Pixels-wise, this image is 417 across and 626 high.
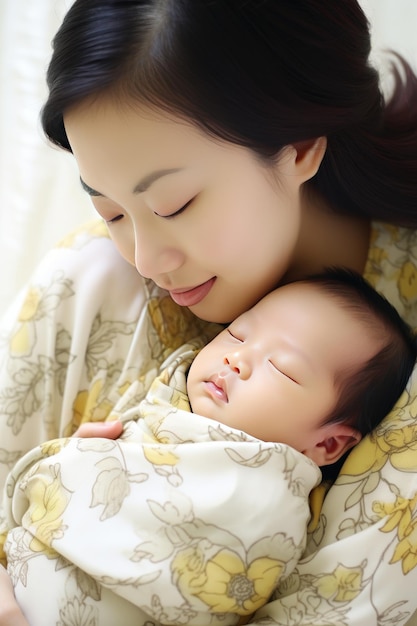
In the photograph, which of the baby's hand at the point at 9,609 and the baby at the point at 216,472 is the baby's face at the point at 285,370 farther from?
the baby's hand at the point at 9,609

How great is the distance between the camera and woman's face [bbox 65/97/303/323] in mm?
1098

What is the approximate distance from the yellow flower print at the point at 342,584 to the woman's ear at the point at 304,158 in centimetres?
60

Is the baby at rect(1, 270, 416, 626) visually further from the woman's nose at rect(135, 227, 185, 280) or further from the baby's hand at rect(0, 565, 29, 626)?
the woman's nose at rect(135, 227, 185, 280)

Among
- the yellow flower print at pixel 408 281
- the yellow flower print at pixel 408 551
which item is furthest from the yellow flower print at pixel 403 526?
the yellow flower print at pixel 408 281

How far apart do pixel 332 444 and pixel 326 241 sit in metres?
0.38

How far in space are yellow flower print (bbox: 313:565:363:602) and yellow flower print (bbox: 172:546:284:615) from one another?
0.23 ft

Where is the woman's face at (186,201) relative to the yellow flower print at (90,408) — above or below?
above

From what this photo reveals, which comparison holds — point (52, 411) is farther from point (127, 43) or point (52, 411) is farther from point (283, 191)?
point (127, 43)

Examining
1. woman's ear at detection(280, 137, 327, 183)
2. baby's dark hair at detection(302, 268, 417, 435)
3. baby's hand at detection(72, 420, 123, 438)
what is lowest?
baby's hand at detection(72, 420, 123, 438)

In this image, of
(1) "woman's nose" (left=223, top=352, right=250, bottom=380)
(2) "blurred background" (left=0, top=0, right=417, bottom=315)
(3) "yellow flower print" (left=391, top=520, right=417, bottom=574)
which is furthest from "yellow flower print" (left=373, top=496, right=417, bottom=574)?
(2) "blurred background" (left=0, top=0, right=417, bottom=315)

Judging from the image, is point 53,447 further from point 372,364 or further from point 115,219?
point 372,364

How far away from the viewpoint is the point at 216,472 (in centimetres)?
115

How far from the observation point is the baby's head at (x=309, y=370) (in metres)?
1.20

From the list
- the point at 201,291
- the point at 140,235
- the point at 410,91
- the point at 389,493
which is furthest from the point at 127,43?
the point at 389,493
